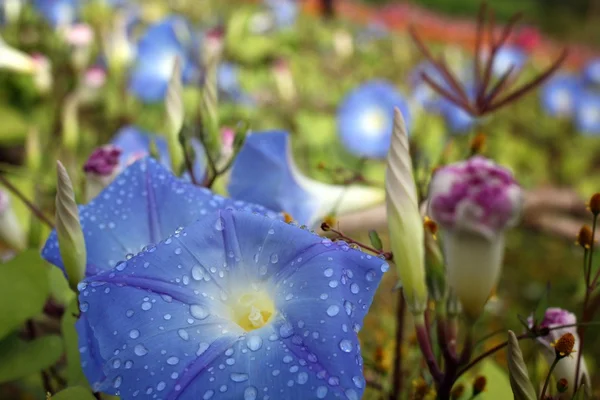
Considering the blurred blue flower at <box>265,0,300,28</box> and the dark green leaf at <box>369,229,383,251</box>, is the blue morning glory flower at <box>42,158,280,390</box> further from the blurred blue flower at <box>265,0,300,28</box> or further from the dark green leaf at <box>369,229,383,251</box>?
the blurred blue flower at <box>265,0,300,28</box>

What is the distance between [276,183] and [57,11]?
6.25 ft

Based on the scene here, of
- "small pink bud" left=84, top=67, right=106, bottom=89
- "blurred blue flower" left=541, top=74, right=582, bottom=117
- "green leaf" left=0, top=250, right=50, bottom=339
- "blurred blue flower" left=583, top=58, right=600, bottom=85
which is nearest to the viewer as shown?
"green leaf" left=0, top=250, right=50, bottom=339

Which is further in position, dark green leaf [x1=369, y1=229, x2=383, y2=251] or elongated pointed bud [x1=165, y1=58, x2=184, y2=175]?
elongated pointed bud [x1=165, y1=58, x2=184, y2=175]

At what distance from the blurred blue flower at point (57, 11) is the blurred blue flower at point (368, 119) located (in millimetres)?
1085

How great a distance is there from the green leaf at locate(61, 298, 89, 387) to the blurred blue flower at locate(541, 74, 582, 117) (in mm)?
3228

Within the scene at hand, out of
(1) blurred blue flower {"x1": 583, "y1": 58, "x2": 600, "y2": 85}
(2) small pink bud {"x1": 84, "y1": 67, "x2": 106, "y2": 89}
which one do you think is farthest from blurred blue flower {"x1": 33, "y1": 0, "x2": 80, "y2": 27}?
(1) blurred blue flower {"x1": 583, "y1": 58, "x2": 600, "y2": 85}

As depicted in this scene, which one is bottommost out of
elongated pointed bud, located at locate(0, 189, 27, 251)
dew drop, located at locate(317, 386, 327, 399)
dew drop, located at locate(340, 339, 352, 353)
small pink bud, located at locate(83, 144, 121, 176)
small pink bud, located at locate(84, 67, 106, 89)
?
small pink bud, located at locate(84, 67, 106, 89)

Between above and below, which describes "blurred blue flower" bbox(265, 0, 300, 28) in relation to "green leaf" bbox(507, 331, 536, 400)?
below

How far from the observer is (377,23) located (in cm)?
488

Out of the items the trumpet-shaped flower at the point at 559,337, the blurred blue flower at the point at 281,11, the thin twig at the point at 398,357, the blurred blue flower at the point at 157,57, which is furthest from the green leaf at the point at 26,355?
the blurred blue flower at the point at 281,11

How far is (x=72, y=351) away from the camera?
56 cm

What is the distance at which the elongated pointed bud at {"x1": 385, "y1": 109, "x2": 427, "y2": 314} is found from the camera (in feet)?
1.42

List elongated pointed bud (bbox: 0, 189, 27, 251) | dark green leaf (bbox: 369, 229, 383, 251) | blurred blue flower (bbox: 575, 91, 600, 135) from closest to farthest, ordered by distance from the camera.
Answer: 1. dark green leaf (bbox: 369, 229, 383, 251)
2. elongated pointed bud (bbox: 0, 189, 27, 251)
3. blurred blue flower (bbox: 575, 91, 600, 135)

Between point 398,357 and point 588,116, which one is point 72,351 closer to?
point 398,357
